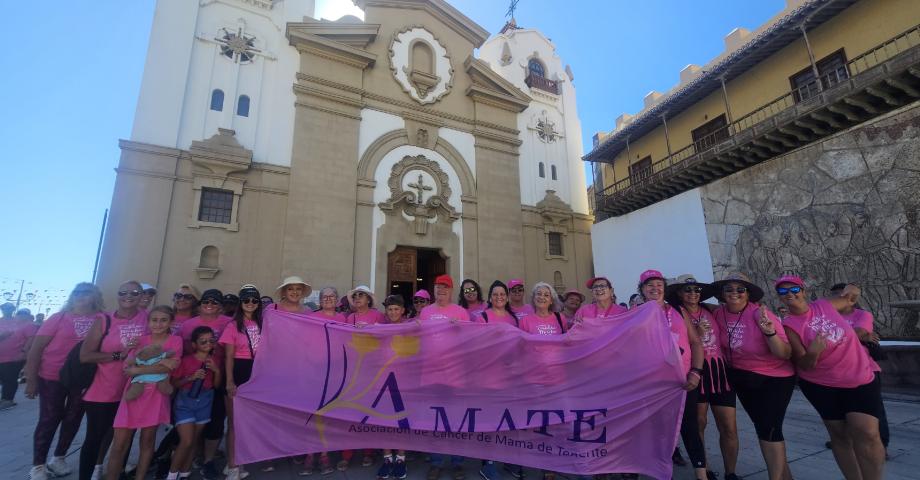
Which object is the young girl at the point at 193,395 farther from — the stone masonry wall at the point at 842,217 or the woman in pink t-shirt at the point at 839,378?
the stone masonry wall at the point at 842,217

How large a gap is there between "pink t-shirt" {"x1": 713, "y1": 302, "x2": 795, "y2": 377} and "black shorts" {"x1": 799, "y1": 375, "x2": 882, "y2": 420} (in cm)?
→ 23

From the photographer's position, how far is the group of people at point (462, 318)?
10.7 feet

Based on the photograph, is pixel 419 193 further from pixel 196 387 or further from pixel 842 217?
pixel 842 217

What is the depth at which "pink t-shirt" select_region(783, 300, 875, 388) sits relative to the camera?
3135 millimetres

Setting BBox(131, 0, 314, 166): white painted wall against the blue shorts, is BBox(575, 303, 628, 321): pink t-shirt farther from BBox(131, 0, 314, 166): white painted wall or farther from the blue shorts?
BBox(131, 0, 314, 166): white painted wall

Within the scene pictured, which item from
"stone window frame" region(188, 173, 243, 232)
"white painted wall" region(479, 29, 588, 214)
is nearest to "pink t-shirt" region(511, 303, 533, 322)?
"stone window frame" region(188, 173, 243, 232)

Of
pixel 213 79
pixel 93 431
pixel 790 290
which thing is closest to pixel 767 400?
pixel 790 290

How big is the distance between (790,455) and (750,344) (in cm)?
222

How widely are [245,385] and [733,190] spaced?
48.5 ft

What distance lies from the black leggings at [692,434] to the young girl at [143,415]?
4.87 metres

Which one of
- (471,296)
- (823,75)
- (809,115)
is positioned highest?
(823,75)

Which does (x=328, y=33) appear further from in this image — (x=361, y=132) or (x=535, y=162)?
(x=535, y=162)

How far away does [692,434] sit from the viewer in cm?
364

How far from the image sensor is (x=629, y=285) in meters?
16.5
